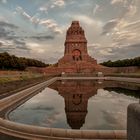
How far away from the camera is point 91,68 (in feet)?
271

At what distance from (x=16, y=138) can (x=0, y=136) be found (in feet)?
1.98

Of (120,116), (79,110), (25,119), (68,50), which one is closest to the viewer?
(25,119)

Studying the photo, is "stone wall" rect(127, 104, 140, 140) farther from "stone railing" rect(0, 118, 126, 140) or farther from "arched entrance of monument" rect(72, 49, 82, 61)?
"arched entrance of monument" rect(72, 49, 82, 61)

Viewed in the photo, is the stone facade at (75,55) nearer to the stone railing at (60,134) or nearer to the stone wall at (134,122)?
the stone railing at (60,134)

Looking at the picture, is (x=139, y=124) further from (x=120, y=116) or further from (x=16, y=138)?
(x=120, y=116)

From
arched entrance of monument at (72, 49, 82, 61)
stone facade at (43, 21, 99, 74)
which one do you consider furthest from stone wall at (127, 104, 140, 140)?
arched entrance of monument at (72, 49, 82, 61)

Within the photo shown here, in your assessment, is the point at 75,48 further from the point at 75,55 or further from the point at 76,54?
the point at 75,55

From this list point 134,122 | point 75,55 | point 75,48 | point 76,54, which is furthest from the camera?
point 76,54

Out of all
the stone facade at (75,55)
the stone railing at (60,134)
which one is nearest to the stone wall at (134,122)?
the stone railing at (60,134)

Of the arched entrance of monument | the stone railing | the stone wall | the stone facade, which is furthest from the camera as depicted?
the arched entrance of monument

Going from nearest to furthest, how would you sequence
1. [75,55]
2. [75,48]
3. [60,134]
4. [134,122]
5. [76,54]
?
[134,122] → [60,134] → [75,48] → [75,55] → [76,54]

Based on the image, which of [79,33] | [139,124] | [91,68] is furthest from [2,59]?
[139,124]

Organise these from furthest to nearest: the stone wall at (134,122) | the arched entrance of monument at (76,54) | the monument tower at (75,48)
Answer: the arched entrance of monument at (76,54) → the monument tower at (75,48) → the stone wall at (134,122)

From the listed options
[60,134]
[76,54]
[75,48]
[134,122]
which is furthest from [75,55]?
[134,122]
